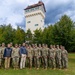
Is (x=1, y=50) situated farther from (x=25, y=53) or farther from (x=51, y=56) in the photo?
(x=51, y=56)

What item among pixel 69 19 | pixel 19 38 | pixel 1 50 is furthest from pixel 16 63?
pixel 19 38

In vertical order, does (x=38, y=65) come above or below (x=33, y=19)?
below

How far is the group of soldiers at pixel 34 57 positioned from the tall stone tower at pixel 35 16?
161 ft

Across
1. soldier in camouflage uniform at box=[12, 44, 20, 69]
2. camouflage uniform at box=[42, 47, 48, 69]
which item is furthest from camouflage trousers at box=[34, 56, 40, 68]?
soldier in camouflage uniform at box=[12, 44, 20, 69]

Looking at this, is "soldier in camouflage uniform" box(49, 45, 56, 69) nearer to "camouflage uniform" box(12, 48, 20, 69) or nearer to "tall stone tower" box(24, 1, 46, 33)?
"camouflage uniform" box(12, 48, 20, 69)

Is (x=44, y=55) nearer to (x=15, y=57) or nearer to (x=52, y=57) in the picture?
(x=52, y=57)

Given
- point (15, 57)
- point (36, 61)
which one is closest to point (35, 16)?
point (36, 61)

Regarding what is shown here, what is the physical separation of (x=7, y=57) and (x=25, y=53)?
58.7 inches

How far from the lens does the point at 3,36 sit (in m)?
41.7

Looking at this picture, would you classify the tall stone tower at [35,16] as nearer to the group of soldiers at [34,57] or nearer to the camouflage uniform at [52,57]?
the group of soldiers at [34,57]

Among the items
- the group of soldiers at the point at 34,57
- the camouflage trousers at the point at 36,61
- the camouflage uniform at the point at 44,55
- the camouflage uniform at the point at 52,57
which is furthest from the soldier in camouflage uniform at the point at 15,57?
the camouflage uniform at the point at 52,57

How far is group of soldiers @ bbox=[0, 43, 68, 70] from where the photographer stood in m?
15.9

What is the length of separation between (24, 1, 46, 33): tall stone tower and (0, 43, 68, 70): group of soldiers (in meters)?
49.0

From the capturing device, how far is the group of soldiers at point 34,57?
1590 cm
